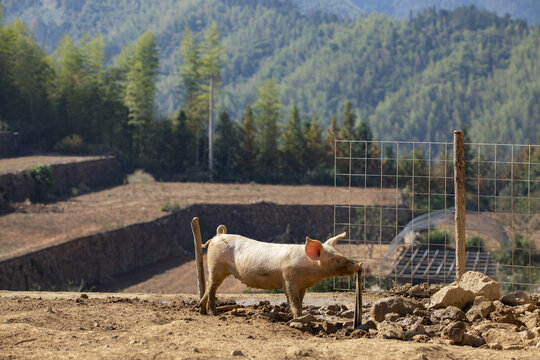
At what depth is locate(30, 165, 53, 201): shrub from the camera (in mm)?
22141

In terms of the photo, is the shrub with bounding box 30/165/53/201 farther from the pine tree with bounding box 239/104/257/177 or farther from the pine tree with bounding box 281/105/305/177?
the pine tree with bounding box 281/105/305/177

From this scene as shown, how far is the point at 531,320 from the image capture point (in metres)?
6.03

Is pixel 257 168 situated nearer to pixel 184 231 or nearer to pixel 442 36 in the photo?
pixel 184 231

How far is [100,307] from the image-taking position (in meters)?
6.67

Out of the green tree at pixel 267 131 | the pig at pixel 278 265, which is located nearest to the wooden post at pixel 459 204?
the pig at pixel 278 265

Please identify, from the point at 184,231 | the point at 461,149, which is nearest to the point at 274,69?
the point at 184,231

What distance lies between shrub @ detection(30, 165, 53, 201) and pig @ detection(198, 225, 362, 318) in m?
16.9

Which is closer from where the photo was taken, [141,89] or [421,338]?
[421,338]

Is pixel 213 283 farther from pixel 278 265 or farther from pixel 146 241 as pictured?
pixel 146 241

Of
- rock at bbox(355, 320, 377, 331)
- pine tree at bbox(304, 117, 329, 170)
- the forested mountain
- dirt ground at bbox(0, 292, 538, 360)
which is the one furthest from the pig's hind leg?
the forested mountain

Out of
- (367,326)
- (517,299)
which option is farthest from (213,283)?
(517,299)

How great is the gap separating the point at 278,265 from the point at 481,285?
2.11 metres

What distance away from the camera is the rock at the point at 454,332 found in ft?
17.9

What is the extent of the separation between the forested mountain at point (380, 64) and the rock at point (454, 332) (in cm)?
5723
